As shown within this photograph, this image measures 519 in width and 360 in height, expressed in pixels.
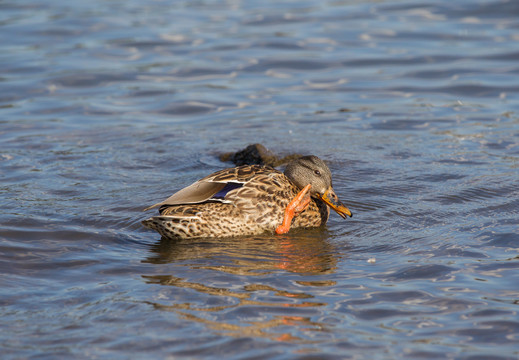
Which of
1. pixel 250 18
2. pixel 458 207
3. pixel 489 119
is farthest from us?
pixel 250 18

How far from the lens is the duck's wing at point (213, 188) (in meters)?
7.11

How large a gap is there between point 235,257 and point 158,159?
3.54 m

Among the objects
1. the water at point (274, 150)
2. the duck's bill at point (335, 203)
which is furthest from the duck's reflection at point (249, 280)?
the duck's bill at point (335, 203)

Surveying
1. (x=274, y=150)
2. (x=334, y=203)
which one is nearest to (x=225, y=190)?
(x=334, y=203)

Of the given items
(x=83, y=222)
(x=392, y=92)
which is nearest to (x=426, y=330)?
(x=83, y=222)

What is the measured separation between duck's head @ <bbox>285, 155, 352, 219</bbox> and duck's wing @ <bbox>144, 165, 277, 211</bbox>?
494 mm

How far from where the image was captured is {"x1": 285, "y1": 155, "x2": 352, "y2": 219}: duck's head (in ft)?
25.1

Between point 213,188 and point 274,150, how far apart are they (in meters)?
2.93

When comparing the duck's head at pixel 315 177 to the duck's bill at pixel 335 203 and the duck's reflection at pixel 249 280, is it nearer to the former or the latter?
the duck's bill at pixel 335 203

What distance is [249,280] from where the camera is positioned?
6.02m

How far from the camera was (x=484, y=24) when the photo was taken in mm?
16953

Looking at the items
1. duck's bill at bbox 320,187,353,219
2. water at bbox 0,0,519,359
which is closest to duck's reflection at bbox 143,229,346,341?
water at bbox 0,0,519,359

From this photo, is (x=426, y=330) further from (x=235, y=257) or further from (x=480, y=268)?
(x=235, y=257)

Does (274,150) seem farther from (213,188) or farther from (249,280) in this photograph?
(249,280)
